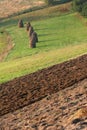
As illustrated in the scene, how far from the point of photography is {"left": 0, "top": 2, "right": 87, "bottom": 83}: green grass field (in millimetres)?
30125

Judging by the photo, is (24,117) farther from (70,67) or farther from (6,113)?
(70,67)

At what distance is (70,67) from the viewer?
25250 millimetres

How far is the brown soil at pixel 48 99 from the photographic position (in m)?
14.8

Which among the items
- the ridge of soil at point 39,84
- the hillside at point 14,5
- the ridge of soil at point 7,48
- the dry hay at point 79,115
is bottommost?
the ridge of soil at point 7,48

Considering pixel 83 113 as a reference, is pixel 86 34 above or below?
below

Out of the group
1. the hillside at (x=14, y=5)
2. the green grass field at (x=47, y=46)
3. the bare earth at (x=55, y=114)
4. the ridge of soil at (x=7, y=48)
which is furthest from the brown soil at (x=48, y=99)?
the hillside at (x=14, y=5)

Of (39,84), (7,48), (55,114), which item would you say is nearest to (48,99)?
(55,114)

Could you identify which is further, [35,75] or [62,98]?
[35,75]

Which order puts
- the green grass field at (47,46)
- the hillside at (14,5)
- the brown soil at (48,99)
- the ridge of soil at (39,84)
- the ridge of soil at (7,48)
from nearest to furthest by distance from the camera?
the brown soil at (48,99)
the ridge of soil at (39,84)
the green grass field at (47,46)
the ridge of soil at (7,48)
the hillside at (14,5)

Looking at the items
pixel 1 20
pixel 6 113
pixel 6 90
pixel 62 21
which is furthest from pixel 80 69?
pixel 1 20

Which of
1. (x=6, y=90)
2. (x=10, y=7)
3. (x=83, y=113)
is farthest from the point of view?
(x=10, y=7)

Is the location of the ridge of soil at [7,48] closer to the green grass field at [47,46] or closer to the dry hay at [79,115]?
the green grass field at [47,46]

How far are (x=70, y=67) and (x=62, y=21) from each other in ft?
140

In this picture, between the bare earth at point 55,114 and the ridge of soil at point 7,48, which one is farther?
the ridge of soil at point 7,48
